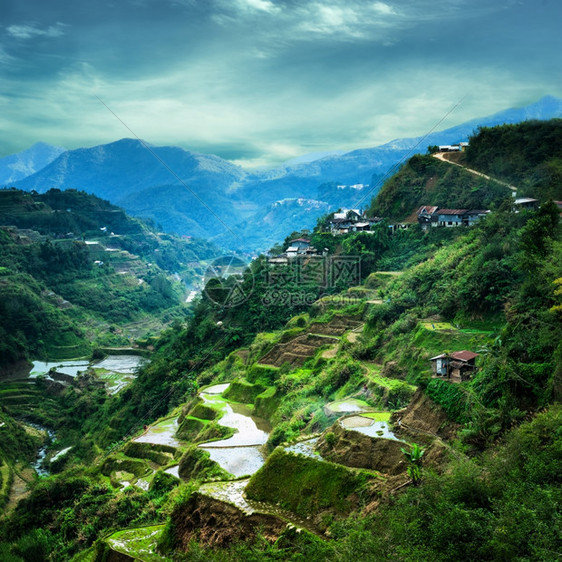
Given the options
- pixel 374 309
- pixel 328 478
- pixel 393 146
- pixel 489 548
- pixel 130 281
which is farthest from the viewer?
pixel 393 146

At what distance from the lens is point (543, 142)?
33.5 meters

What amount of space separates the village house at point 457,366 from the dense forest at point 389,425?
1.21 feet

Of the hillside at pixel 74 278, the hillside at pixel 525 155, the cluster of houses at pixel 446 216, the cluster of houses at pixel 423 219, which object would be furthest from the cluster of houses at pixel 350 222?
the hillside at pixel 74 278

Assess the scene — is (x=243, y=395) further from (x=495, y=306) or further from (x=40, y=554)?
(x=495, y=306)

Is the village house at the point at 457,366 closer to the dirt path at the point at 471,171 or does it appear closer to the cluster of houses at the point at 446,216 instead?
the cluster of houses at the point at 446,216

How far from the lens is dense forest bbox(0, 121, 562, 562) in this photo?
9492 millimetres

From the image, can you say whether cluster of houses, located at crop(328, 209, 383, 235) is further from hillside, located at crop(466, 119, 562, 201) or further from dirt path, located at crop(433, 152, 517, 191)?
hillside, located at crop(466, 119, 562, 201)

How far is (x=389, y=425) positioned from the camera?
1419cm

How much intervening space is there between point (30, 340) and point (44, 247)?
21.3m

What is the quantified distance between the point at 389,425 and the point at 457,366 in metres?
2.52

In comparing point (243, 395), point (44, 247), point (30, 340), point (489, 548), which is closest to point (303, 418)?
point (243, 395)

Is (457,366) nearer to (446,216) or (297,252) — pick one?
(446,216)

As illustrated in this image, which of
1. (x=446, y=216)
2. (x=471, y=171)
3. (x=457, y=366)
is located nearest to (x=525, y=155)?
(x=471, y=171)

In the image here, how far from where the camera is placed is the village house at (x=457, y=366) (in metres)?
14.7
